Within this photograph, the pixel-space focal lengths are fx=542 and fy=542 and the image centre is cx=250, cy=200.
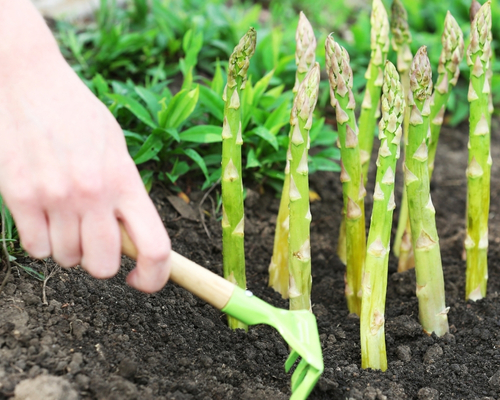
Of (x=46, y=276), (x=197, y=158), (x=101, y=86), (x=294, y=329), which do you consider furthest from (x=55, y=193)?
(x=101, y=86)

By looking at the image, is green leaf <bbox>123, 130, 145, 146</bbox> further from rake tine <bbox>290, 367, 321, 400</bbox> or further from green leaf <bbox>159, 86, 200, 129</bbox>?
rake tine <bbox>290, 367, 321, 400</bbox>

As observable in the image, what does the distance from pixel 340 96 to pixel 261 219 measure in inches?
39.6

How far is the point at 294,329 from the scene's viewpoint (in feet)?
5.08

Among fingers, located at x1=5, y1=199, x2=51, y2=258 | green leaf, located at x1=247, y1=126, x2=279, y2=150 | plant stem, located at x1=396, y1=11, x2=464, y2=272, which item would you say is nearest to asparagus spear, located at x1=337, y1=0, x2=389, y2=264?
plant stem, located at x1=396, y1=11, x2=464, y2=272

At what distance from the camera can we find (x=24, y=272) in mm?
1801

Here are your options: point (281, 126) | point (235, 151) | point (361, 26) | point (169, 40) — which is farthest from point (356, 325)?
point (361, 26)

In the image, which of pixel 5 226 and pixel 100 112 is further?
pixel 5 226

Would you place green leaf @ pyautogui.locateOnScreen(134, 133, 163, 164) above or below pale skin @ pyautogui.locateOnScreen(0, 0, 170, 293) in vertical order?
below

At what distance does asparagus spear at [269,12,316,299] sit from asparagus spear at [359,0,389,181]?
1.01 ft

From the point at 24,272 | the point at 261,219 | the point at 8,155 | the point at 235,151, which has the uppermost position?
the point at 8,155

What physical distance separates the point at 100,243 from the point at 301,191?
70 centimetres

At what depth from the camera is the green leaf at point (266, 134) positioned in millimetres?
2559

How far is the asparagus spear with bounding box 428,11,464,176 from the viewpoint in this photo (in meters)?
2.05

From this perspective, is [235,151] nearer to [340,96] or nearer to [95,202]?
[340,96]
